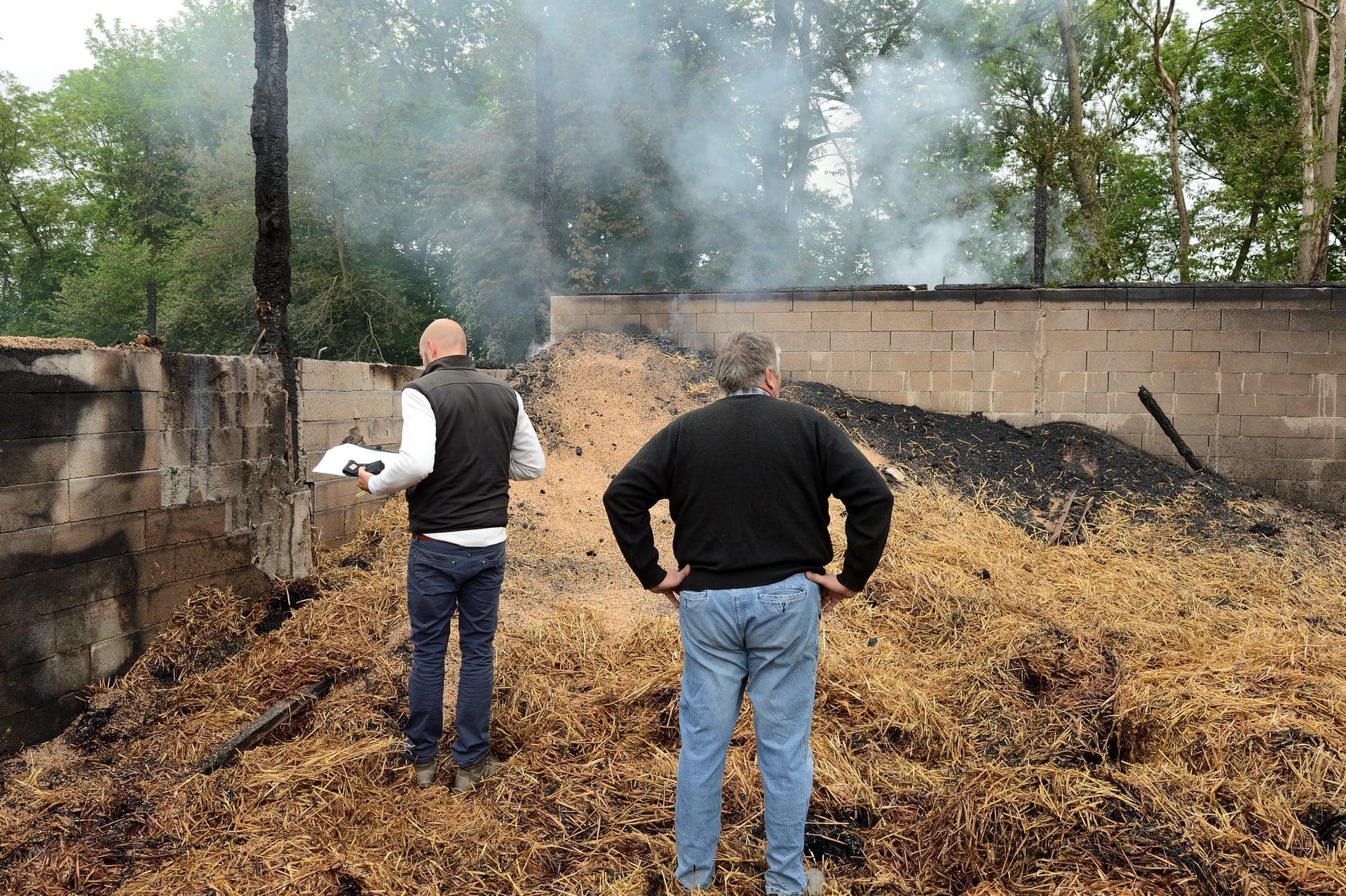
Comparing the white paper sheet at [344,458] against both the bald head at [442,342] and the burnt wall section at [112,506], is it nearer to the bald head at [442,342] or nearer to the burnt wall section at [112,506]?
the bald head at [442,342]

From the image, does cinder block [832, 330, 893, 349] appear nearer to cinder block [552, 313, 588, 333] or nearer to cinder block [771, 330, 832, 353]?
cinder block [771, 330, 832, 353]

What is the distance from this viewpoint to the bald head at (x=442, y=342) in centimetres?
328

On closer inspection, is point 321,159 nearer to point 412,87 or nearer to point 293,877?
point 412,87

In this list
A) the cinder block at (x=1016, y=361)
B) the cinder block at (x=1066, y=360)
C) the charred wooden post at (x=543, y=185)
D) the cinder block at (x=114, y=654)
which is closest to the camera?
the cinder block at (x=114, y=654)

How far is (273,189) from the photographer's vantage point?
5.31 meters

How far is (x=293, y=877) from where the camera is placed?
2.54 metres

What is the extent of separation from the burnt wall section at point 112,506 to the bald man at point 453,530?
5.17ft

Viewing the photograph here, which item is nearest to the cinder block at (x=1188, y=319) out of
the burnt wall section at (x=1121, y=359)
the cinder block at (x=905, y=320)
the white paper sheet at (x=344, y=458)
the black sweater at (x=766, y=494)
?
the burnt wall section at (x=1121, y=359)

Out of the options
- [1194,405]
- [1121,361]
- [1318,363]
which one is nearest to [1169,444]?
[1194,405]

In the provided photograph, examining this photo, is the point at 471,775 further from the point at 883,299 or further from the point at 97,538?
the point at 883,299

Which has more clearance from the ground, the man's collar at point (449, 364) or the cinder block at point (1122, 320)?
the cinder block at point (1122, 320)

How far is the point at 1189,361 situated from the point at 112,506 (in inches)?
363

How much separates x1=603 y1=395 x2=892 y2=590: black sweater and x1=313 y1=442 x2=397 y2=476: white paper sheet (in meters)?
1.19

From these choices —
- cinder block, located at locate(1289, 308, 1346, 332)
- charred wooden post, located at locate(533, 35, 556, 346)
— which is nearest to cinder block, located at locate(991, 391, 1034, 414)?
cinder block, located at locate(1289, 308, 1346, 332)
